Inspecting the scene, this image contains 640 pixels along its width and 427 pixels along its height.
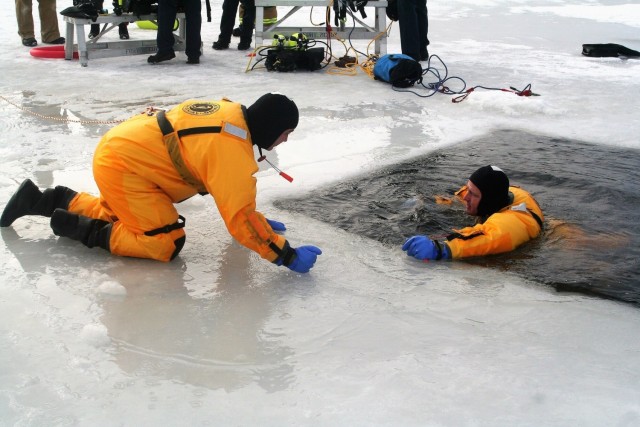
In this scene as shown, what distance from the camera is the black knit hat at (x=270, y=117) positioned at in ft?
10.3

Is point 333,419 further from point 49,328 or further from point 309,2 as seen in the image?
point 309,2

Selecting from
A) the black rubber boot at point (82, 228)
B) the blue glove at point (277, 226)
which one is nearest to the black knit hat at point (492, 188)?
the blue glove at point (277, 226)

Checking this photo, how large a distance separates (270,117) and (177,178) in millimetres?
548

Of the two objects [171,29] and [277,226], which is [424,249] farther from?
[171,29]

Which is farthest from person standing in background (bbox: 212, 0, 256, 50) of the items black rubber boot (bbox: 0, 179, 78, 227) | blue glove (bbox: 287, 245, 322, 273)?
blue glove (bbox: 287, 245, 322, 273)

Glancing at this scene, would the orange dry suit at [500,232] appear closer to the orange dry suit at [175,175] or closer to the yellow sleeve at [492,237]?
the yellow sleeve at [492,237]

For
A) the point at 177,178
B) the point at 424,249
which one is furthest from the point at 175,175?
the point at 424,249

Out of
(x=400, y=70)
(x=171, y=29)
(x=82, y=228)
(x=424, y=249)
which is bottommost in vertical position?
(x=424, y=249)

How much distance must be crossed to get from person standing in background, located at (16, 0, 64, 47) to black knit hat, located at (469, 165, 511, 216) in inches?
267

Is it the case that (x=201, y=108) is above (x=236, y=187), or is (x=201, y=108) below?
above

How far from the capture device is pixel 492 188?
3.82m

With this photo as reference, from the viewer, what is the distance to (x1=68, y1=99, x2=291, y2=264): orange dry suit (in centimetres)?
303

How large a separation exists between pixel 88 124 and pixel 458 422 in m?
4.29

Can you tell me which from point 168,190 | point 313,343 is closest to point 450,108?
point 168,190
